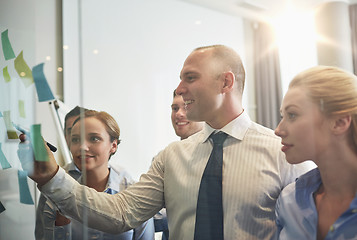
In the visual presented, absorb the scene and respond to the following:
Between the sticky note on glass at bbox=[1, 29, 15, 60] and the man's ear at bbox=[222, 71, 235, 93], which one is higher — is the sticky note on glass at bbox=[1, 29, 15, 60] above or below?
above

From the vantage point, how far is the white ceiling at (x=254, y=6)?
95 cm

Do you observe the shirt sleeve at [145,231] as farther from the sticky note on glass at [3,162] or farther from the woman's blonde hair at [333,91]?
the woman's blonde hair at [333,91]

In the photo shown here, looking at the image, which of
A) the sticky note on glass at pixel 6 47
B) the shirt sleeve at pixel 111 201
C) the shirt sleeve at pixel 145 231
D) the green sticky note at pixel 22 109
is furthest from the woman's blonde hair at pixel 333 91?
the sticky note on glass at pixel 6 47

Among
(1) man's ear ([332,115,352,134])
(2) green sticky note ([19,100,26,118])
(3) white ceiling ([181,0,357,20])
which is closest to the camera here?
(1) man's ear ([332,115,352,134])

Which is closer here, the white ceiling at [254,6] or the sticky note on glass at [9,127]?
the white ceiling at [254,6]

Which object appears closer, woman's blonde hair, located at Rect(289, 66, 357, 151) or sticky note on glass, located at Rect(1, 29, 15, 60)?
woman's blonde hair, located at Rect(289, 66, 357, 151)

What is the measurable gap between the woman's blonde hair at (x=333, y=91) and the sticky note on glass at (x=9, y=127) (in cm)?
97

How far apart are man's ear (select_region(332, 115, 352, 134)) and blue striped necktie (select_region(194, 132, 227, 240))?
39 cm

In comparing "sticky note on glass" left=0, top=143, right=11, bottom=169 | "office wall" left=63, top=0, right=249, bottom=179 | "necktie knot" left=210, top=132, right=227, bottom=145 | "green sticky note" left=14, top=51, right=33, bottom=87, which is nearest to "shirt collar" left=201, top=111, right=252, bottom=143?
"necktie knot" left=210, top=132, right=227, bottom=145

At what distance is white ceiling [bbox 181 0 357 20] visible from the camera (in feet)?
3.11

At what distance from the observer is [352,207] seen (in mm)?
768

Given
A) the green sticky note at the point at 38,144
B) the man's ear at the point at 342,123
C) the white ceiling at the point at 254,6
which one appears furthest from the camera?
the green sticky note at the point at 38,144

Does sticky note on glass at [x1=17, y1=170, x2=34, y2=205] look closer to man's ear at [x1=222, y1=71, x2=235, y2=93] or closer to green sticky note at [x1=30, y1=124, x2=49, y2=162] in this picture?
green sticky note at [x1=30, y1=124, x2=49, y2=162]

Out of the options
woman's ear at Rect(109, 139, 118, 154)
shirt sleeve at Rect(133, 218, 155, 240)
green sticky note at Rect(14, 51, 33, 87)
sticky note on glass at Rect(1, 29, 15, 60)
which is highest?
sticky note on glass at Rect(1, 29, 15, 60)
